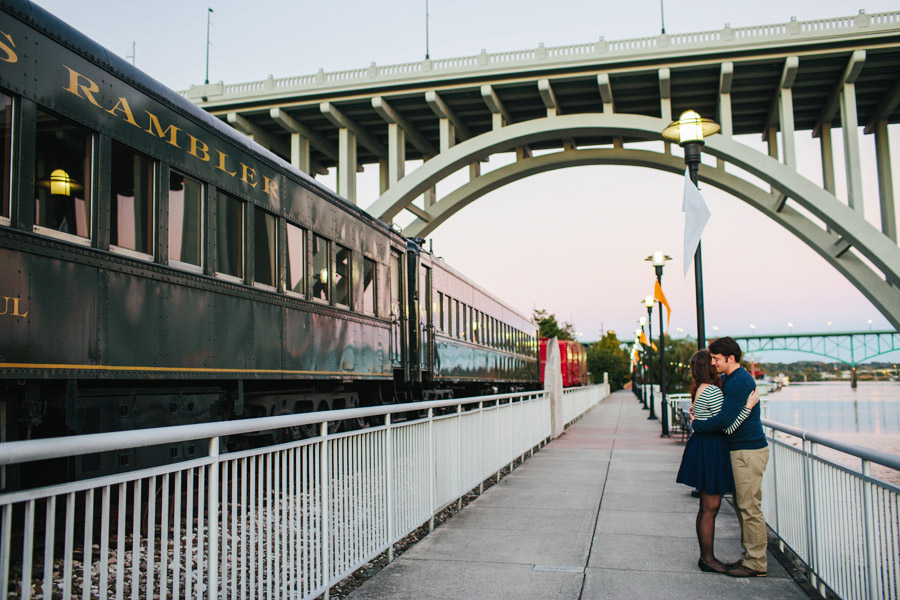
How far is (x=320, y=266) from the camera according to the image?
10742mm

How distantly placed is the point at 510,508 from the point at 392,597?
356cm

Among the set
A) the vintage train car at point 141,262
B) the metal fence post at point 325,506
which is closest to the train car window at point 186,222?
the vintage train car at point 141,262

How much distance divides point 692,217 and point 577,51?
93.3ft

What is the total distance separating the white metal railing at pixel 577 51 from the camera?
111ft

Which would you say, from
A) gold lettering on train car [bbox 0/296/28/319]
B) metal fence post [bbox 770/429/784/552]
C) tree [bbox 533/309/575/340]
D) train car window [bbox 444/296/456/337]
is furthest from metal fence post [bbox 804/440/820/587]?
tree [bbox 533/309/575/340]

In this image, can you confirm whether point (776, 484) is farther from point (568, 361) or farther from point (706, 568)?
point (568, 361)

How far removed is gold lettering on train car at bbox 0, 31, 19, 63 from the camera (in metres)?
5.42

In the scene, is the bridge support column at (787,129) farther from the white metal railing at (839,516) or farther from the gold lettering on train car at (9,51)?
the gold lettering on train car at (9,51)

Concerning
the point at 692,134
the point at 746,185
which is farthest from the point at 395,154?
the point at 692,134

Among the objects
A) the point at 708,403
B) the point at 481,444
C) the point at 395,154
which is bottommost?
the point at 481,444

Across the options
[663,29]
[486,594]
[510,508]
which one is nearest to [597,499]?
[510,508]

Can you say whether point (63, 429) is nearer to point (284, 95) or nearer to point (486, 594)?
point (486, 594)

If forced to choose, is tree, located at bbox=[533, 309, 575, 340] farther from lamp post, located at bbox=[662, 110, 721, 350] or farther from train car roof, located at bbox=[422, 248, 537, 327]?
lamp post, located at bbox=[662, 110, 721, 350]

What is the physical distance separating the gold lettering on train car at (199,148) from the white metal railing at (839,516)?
6068mm
